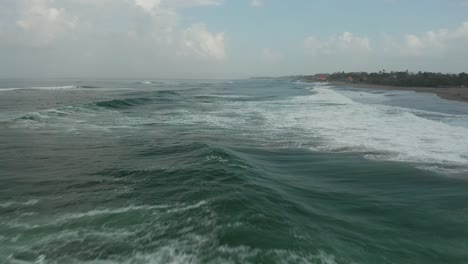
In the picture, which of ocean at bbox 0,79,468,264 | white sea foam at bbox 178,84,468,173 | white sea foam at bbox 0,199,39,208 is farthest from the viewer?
white sea foam at bbox 178,84,468,173

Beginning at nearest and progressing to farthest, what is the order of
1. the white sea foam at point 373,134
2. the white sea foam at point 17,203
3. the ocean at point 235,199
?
the ocean at point 235,199 < the white sea foam at point 17,203 < the white sea foam at point 373,134

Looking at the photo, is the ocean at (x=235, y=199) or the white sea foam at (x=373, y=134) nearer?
the ocean at (x=235, y=199)

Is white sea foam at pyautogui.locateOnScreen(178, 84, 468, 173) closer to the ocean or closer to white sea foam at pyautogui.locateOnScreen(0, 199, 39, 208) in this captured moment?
the ocean

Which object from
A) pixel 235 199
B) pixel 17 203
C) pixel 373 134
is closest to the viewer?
pixel 235 199

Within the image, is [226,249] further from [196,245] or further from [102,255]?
[102,255]

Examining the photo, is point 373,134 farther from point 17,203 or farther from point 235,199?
point 17,203

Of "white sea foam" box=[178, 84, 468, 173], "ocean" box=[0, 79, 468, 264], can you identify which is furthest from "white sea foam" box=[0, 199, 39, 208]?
"white sea foam" box=[178, 84, 468, 173]

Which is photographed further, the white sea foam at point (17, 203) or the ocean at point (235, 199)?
the white sea foam at point (17, 203)

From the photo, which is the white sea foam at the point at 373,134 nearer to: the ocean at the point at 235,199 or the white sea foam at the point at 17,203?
the ocean at the point at 235,199

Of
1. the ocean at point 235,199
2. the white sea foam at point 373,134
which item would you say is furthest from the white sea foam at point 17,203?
the white sea foam at point 373,134

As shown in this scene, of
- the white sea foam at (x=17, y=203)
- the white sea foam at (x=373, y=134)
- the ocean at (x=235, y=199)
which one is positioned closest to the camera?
the ocean at (x=235, y=199)

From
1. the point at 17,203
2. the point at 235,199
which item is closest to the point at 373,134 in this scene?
the point at 235,199

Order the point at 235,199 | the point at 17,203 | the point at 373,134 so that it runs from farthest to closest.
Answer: the point at 373,134
the point at 17,203
the point at 235,199

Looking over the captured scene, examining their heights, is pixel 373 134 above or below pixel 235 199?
below
